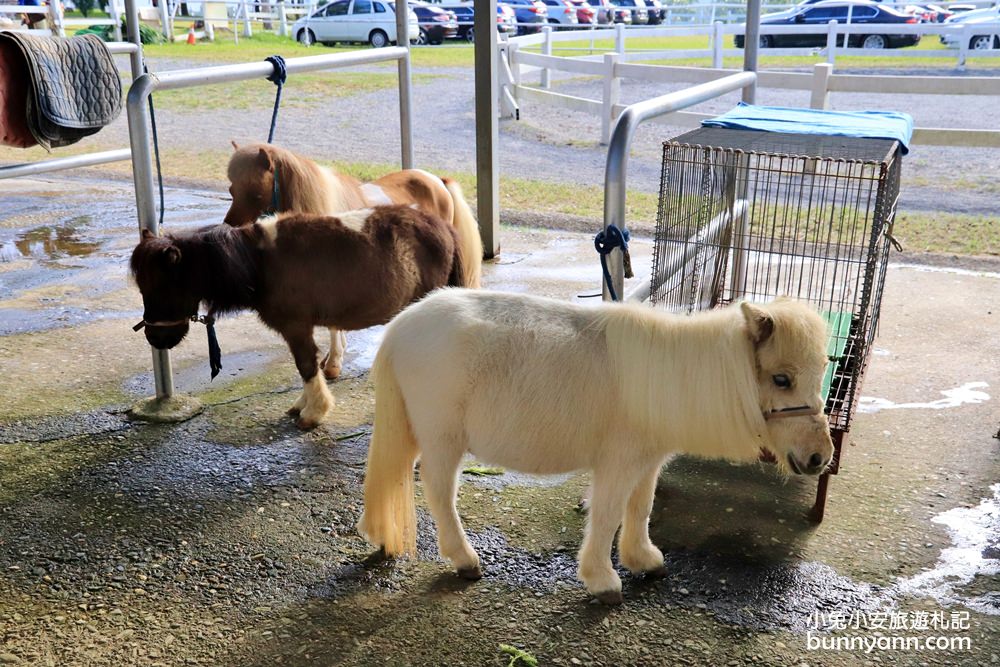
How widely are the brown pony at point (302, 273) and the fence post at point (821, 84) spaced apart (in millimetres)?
5379

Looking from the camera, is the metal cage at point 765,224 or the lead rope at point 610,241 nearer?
the lead rope at point 610,241

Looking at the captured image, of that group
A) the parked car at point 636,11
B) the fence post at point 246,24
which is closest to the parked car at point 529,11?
the parked car at point 636,11

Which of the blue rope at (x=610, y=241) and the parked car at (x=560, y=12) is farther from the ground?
the parked car at (x=560, y=12)

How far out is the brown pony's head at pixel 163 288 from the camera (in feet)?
13.2

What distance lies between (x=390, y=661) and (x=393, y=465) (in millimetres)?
729

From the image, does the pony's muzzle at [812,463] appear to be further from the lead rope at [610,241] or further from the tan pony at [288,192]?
the tan pony at [288,192]

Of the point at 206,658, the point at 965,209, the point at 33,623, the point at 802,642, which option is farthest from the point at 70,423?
the point at 965,209

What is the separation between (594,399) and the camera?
9.93 feet

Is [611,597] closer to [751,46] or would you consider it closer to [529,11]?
[751,46]

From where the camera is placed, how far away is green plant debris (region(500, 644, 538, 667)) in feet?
9.27

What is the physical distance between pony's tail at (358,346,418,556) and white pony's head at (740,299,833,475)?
4.29 feet

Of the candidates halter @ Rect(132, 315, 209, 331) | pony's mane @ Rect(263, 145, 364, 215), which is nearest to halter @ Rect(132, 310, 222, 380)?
halter @ Rect(132, 315, 209, 331)

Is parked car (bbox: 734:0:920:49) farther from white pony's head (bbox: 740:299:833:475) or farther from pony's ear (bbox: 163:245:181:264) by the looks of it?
white pony's head (bbox: 740:299:833:475)

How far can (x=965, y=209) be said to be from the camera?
373 inches
